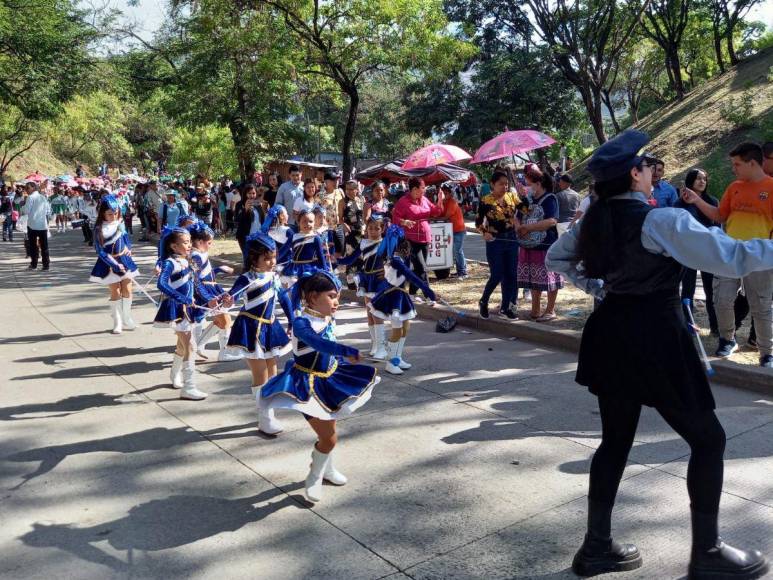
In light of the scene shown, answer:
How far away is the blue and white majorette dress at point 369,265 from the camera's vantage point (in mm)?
7352

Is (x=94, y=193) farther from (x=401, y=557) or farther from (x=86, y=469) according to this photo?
(x=401, y=557)

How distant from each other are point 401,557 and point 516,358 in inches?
166

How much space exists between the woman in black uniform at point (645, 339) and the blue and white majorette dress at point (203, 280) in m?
4.39

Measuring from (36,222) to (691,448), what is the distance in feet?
50.6

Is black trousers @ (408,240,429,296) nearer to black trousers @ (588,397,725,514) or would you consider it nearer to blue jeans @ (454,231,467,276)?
blue jeans @ (454,231,467,276)

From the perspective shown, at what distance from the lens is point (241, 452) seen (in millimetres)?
5102

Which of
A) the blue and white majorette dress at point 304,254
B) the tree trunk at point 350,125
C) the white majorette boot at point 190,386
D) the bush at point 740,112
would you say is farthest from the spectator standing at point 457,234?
the bush at point 740,112

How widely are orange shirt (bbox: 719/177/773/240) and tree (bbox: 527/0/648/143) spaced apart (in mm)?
19399

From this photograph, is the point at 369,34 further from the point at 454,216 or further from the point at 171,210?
the point at 171,210

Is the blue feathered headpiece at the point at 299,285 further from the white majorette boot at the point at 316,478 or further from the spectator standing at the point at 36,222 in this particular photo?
the spectator standing at the point at 36,222

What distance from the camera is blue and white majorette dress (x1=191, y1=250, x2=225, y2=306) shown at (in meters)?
6.89

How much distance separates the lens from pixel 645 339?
3123 millimetres

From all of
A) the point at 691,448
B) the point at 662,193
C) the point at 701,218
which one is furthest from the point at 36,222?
the point at 691,448

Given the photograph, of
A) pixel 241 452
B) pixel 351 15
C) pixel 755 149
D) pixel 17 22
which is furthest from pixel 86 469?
pixel 17 22
